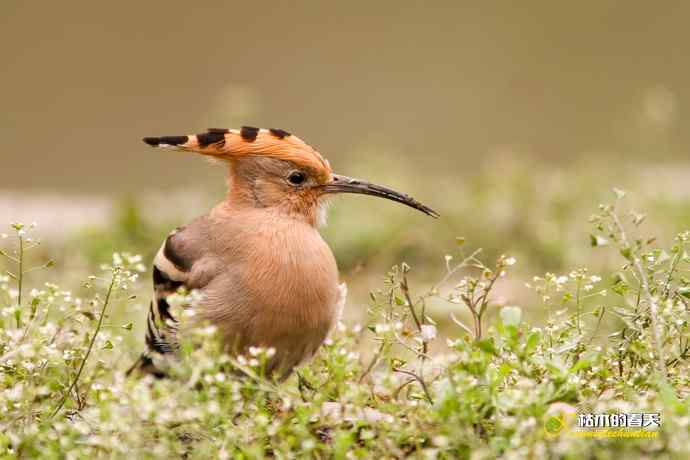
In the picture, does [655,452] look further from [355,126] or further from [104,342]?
[355,126]

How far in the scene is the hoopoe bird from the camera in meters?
2.48

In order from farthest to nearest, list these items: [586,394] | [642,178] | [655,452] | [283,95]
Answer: [283,95] → [642,178] → [586,394] → [655,452]

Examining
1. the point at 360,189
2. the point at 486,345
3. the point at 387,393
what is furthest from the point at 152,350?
the point at 486,345

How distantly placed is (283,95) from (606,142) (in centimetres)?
218

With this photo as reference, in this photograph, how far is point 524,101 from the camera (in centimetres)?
713

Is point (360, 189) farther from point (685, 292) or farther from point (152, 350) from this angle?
point (685, 292)

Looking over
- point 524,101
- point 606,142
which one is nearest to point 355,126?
point 524,101

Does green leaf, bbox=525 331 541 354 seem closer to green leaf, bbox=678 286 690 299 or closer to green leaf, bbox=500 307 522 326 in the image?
green leaf, bbox=500 307 522 326

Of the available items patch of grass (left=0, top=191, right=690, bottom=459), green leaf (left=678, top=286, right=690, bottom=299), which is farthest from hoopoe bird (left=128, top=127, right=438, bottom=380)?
green leaf (left=678, top=286, right=690, bottom=299)

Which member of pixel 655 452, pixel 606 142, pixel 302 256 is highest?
pixel 606 142

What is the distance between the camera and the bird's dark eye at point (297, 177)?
9.39 feet

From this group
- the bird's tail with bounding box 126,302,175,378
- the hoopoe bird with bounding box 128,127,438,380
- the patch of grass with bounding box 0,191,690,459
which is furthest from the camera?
the bird's tail with bounding box 126,302,175,378

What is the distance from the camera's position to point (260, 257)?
2.60 m

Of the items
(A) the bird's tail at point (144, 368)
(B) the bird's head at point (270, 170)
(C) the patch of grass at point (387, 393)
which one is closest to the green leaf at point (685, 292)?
(C) the patch of grass at point (387, 393)
